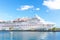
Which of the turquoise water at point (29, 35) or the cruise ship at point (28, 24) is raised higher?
the cruise ship at point (28, 24)

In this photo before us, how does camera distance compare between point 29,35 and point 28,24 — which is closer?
point 28,24

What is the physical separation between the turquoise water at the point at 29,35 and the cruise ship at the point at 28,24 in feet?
0.34

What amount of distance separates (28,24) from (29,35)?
23cm

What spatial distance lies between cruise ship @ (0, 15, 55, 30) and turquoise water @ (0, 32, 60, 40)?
0.34ft

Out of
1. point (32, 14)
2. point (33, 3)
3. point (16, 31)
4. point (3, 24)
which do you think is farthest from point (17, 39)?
point (33, 3)

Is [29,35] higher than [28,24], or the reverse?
[28,24]

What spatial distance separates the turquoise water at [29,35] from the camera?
2496 mm

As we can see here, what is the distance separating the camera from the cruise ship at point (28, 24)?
2.44 meters

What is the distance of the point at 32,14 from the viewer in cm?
249

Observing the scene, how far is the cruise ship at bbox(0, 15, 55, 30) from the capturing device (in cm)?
244

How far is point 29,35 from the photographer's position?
258cm

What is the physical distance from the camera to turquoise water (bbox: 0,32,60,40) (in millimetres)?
2496

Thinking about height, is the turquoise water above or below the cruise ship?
below

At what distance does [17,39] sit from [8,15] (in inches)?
19.4
